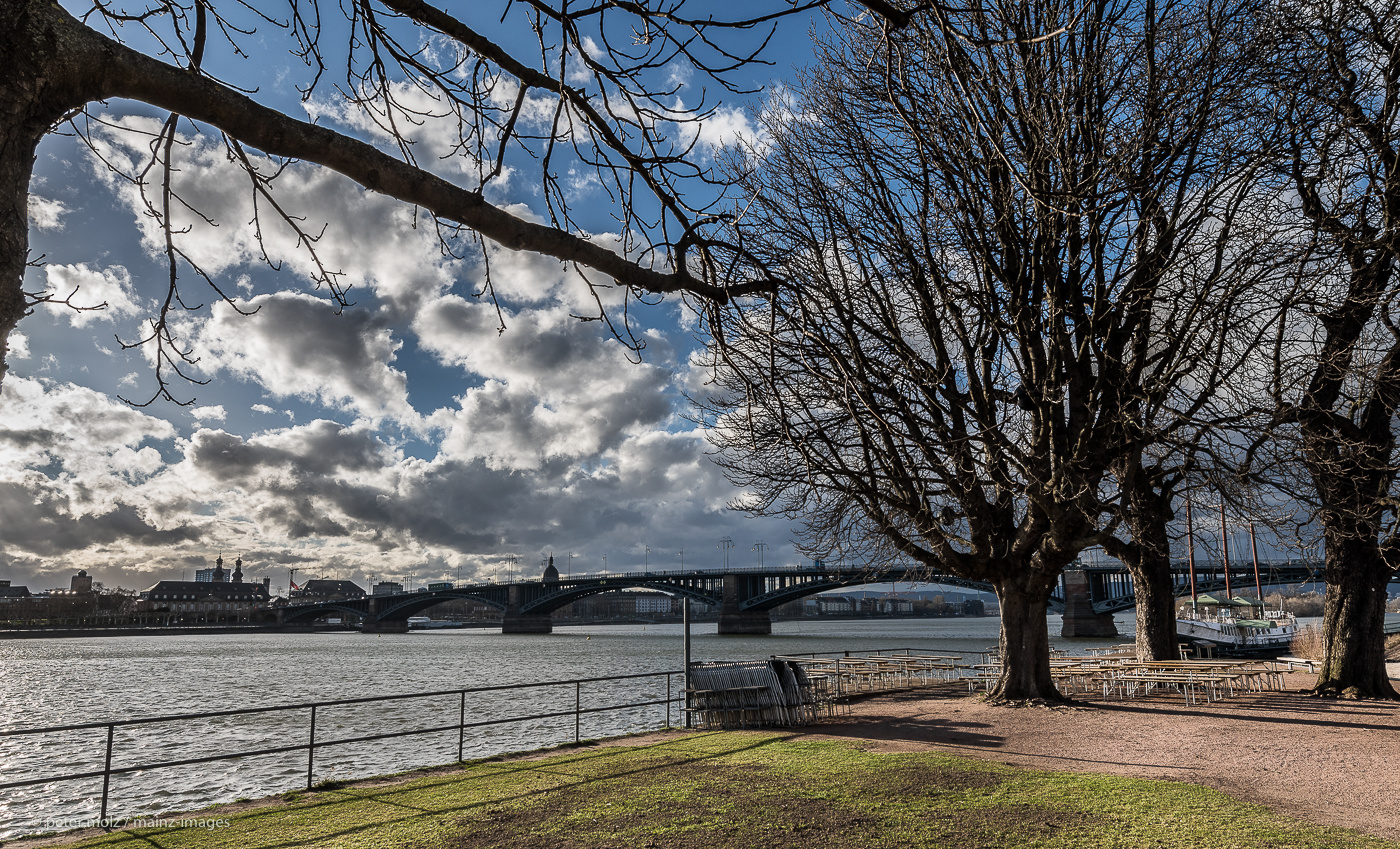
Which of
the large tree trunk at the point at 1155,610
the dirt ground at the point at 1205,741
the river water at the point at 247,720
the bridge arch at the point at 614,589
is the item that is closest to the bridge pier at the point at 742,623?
the bridge arch at the point at 614,589

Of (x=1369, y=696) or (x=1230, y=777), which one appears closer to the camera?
(x=1230, y=777)

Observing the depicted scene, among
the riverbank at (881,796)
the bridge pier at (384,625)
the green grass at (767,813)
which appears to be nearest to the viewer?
the green grass at (767,813)

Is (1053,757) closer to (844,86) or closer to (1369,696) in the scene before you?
(1369,696)

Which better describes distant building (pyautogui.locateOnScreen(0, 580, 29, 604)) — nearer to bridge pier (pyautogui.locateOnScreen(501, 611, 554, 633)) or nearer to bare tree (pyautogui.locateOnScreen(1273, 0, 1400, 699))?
bridge pier (pyautogui.locateOnScreen(501, 611, 554, 633))

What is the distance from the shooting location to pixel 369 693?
34.1 metres

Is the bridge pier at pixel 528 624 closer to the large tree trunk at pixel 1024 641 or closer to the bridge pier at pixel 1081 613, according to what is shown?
the bridge pier at pixel 1081 613

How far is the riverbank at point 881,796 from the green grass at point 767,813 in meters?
0.03

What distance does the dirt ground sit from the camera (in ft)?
26.9

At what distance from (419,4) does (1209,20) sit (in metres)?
12.5

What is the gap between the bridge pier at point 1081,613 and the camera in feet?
256

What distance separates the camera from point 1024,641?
1489cm

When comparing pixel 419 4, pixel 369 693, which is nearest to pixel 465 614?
pixel 369 693

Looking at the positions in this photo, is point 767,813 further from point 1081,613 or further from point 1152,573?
point 1081,613

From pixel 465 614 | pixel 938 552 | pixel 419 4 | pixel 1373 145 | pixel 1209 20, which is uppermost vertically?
pixel 1209 20
